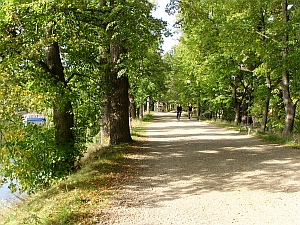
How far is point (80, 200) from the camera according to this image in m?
6.87

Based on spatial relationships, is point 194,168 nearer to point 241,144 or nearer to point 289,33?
point 241,144

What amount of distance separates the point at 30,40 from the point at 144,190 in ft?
19.4

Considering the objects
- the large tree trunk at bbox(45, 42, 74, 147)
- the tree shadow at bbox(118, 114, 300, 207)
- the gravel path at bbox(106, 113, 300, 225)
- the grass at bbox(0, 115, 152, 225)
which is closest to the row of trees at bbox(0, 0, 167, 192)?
the large tree trunk at bbox(45, 42, 74, 147)

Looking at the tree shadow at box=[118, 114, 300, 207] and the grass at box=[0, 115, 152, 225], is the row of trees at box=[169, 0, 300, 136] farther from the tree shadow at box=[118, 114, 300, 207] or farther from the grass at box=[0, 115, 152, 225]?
the grass at box=[0, 115, 152, 225]

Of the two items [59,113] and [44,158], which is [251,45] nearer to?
[59,113]

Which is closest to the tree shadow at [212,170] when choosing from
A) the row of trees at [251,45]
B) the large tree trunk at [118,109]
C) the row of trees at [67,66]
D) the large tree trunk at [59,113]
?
the large tree trunk at [118,109]

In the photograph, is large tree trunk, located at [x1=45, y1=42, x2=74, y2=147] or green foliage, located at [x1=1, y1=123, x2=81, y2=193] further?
large tree trunk, located at [x1=45, y1=42, x2=74, y2=147]

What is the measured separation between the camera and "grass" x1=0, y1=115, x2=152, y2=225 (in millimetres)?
5977

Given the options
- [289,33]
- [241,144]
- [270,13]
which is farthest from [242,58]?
[241,144]

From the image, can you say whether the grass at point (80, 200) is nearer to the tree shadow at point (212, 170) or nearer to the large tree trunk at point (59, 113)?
the tree shadow at point (212, 170)

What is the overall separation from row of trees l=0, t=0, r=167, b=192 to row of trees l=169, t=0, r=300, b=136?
3.01 metres

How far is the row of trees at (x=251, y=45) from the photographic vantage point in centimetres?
1555

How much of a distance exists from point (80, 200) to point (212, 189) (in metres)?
2.90

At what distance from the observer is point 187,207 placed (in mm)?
6418
